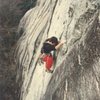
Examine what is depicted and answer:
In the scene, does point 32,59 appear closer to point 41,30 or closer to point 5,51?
point 41,30

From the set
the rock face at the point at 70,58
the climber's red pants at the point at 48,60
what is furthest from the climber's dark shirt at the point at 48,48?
the rock face at the point at 70,58

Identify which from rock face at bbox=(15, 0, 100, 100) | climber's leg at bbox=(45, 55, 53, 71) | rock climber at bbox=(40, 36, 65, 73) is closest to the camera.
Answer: rock face at bbox=(15, 0, 100, 100)

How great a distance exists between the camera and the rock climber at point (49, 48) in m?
16.0

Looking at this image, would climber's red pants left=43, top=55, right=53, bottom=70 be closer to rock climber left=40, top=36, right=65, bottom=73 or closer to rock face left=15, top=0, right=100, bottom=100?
rock climber left=40, top=36, right=65, bottom=73

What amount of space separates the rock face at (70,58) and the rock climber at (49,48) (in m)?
0.20

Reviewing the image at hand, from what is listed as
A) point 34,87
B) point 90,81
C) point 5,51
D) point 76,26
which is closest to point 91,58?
point 90,81

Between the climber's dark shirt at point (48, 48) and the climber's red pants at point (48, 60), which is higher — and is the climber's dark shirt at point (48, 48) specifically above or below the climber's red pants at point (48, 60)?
above

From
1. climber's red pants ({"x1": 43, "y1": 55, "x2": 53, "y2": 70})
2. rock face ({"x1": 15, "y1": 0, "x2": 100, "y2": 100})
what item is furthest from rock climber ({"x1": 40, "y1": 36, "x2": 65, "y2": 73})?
rock face ({"x1": 15, "y1": 0, "x2": 100, "y2": 100})

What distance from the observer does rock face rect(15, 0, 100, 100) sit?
540 inches

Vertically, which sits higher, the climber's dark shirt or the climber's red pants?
the climber's dark shirt

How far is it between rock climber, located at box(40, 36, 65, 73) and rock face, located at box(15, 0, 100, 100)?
204 millimetres

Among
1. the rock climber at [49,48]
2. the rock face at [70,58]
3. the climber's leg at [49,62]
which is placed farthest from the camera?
the climber's leg at [49,62]

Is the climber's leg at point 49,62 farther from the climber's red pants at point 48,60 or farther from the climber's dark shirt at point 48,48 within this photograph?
the climber's dark shirt at point 48,48

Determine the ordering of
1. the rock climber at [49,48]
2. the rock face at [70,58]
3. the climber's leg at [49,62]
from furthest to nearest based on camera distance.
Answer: the climber's leg at [49,62] → the rock climber at [49,48] → the rock face at [70,58]
